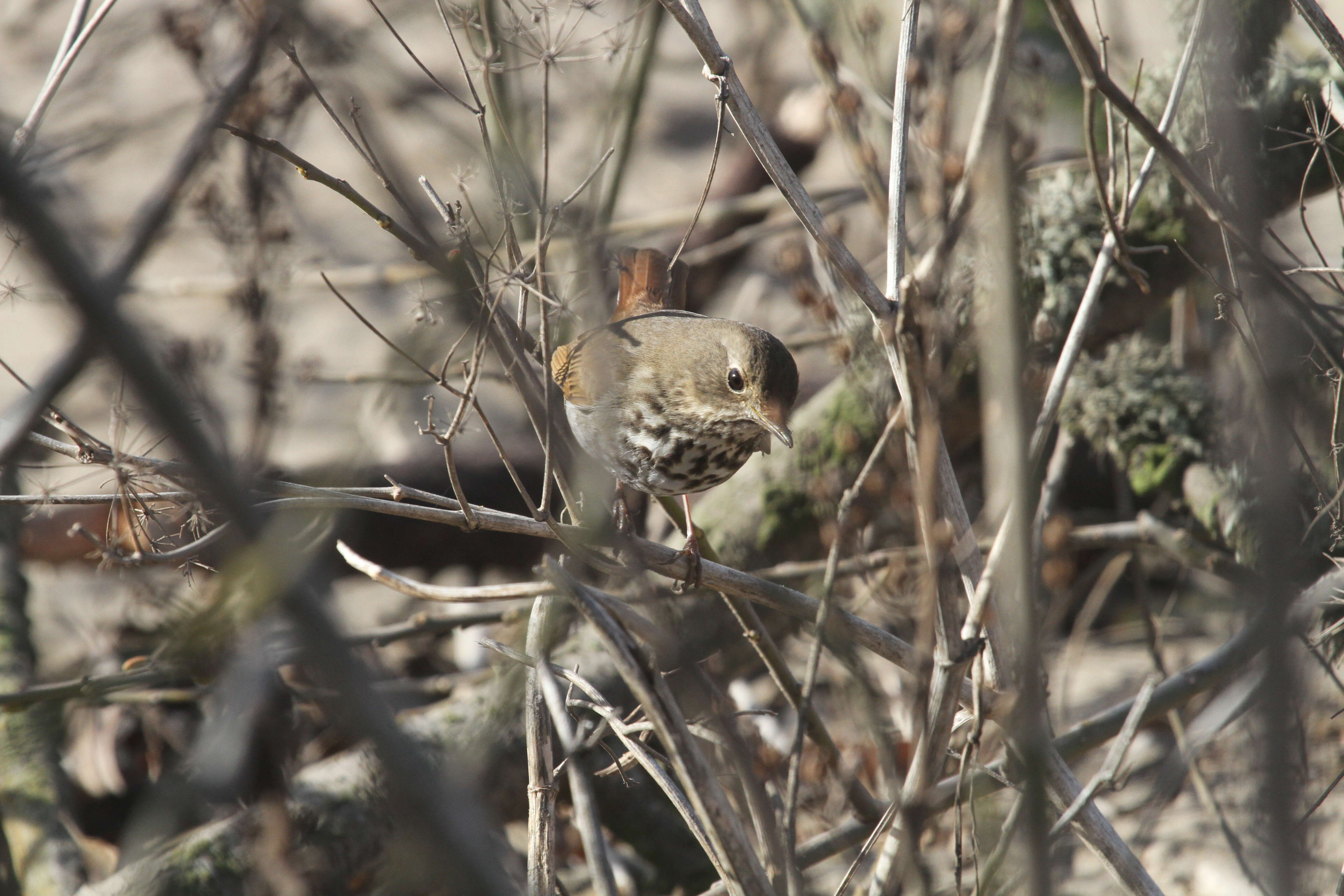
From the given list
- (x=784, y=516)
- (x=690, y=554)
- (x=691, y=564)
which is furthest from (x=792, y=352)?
(x=691, y=564)

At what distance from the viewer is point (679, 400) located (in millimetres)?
3117

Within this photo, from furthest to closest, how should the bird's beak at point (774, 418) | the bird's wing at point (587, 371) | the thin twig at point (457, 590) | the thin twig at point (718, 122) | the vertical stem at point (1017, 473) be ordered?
the bird's wing at point (587, 371)
the bird's beak at point (774, 418)
the thin twig at point (718, 122)
the thin twig at point (457, 590)
the vertical stem at point (1017, 473)

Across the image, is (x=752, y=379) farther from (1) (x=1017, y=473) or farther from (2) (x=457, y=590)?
(1) (x=1017, y=473)

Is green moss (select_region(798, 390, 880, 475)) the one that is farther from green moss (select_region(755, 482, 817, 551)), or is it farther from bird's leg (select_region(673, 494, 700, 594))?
bird's leg (select_region(673, 494, 700, 594))

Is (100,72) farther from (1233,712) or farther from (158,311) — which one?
(1233,712)

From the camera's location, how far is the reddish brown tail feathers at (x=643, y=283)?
12.2 ft

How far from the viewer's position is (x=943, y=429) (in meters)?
4.41

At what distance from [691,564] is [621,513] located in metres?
0.71

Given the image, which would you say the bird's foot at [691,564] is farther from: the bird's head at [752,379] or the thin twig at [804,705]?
the thin twig at [804,705]

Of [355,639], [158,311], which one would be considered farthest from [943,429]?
[158,311]

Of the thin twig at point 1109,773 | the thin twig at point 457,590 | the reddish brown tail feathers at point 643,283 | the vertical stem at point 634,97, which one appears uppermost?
the vertical stem at point 634,97

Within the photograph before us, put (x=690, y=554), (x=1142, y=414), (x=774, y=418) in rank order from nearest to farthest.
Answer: (x=690, y=554)
(x=774, y=418)
(x=1142, y=414)

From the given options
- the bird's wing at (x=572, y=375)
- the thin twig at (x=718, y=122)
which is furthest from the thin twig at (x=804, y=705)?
the bird's wing at (x=572, y=375)

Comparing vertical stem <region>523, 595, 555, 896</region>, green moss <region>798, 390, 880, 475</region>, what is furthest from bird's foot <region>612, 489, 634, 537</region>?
green moss <region>798, 390, 880, 475</region>
